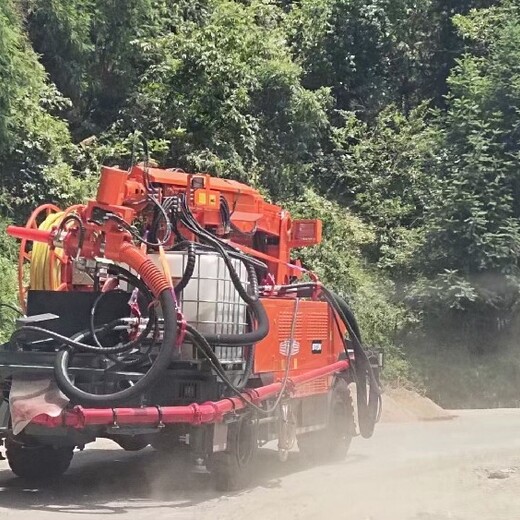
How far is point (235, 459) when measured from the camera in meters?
9.88

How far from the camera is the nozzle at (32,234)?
403 inches

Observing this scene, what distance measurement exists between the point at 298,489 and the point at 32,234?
12.3ft

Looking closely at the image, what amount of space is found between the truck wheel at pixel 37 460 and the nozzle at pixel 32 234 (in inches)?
81.2

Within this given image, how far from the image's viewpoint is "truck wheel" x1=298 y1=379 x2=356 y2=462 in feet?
41.3

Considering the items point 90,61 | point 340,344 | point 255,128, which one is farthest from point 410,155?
point 340,344

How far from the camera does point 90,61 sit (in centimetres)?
Result: 2334

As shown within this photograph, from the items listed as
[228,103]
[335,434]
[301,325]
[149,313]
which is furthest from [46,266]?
[228,103]

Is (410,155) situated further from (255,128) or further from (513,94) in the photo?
(255,128)

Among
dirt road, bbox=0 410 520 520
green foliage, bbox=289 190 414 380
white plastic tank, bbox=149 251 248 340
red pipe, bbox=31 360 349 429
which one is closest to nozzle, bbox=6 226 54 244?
white plastic tank, bbox=149 251 248 340

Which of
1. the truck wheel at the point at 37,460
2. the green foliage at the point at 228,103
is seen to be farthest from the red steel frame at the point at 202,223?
the green foliage at the point at 228,103

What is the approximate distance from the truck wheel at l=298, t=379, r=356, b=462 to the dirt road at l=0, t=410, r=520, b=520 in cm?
24

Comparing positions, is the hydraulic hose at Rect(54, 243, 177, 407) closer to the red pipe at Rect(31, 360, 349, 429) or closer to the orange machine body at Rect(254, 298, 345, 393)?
the red pipe at Rect(31, 360, 349, 429)

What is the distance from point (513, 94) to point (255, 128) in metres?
6.35

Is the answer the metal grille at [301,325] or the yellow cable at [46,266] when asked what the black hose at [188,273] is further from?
the yellow cable at [46,266]
